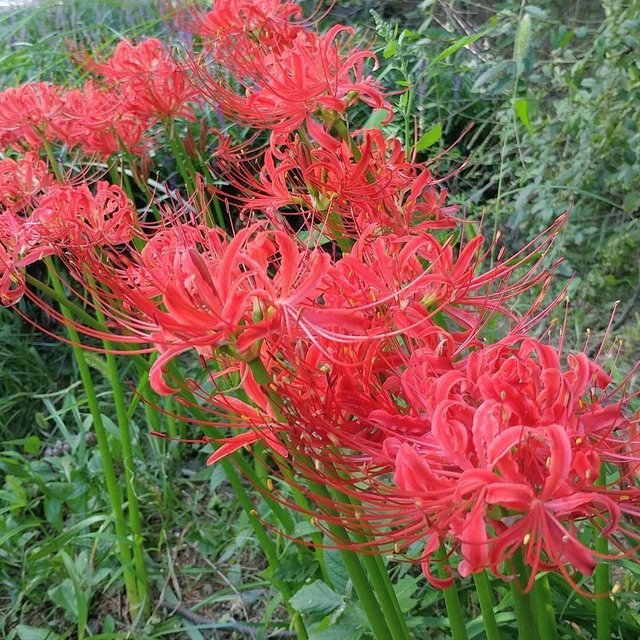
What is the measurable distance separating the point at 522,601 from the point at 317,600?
55cm

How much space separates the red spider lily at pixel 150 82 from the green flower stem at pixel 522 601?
116cm

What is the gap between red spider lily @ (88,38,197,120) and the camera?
151 cm

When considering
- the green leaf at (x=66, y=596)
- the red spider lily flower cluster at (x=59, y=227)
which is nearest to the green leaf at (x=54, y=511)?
the green leaf at (x=66, y=596)

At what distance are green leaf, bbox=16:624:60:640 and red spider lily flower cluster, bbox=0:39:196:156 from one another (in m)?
1.08

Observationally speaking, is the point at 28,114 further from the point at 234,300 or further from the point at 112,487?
the point at 234,300

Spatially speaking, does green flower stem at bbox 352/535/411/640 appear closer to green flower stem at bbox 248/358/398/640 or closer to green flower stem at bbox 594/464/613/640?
green flower stem at bbox 248/358/398/640

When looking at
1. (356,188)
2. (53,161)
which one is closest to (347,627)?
(356,188)

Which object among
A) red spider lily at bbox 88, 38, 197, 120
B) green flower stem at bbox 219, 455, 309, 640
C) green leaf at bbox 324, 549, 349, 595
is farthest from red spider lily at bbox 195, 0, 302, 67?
green leaf at bbox 324, 549, 349, 595

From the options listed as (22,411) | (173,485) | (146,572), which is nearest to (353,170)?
(146,572)

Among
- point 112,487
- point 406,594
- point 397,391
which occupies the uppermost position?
point 397,391

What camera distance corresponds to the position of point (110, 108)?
1.52 m

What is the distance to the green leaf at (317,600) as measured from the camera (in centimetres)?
113

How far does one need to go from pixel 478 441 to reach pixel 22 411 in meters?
2.28

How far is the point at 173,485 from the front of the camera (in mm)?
2111
